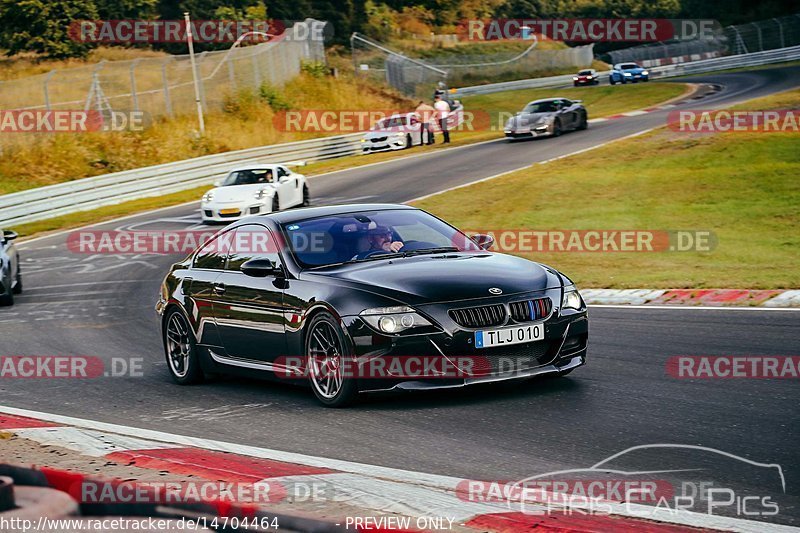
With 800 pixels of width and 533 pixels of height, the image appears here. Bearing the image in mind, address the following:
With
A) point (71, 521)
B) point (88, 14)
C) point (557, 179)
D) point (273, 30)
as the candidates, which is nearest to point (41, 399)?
point (71, 521)

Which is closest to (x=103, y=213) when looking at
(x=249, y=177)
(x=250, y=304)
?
(x=249, y=177)

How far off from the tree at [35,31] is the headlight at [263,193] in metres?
41.8

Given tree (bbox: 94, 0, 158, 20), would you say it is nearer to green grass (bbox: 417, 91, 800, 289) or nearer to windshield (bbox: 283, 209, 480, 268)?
green grass (bbox: 417, 91, 800, 289)

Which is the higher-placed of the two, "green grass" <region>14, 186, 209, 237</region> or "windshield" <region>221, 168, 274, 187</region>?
"windshield" <region>221, 168, 274, 187</region>

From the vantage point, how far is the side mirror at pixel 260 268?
8.93 metres

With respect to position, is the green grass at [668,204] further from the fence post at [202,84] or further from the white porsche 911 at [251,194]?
the fence post at [202,84]

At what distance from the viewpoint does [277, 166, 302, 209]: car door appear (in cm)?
2675

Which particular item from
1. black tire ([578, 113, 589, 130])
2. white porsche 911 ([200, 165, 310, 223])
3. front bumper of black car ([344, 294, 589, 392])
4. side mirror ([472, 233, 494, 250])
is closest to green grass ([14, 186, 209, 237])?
white porsche 911 ([200, 165, 310, 223])

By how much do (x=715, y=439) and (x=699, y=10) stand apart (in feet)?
331

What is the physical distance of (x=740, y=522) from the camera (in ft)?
16.4

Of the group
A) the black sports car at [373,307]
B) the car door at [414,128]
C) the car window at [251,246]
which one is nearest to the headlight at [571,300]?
the black sports car at [373,307]

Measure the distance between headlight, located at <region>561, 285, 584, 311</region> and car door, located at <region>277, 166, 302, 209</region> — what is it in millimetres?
18371

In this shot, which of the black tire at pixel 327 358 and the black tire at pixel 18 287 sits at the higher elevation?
the black tire at pixel 327 358

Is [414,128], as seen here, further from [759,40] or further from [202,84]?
[759,40]
